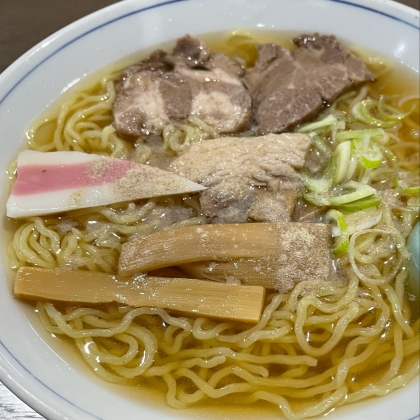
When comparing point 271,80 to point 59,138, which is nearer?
point 59,138

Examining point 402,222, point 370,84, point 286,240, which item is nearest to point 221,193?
point 286,240

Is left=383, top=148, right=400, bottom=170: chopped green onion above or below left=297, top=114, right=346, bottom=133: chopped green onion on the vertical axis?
below

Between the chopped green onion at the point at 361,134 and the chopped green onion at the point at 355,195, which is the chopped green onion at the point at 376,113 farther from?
the chopped green onion at the point at 355,195

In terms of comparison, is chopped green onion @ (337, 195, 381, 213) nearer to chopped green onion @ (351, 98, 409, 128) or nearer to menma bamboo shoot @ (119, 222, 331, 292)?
menma bamboo shoot @ (119, 222, 331, 292)

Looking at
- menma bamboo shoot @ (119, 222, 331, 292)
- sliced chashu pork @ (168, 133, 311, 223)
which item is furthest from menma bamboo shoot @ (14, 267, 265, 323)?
sliced chashu pork @ (168, 133, 311, 223)

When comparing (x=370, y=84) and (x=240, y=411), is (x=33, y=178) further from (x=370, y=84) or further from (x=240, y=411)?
(x=370, y=84)

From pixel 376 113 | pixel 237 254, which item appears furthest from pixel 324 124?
pixel 237 254
